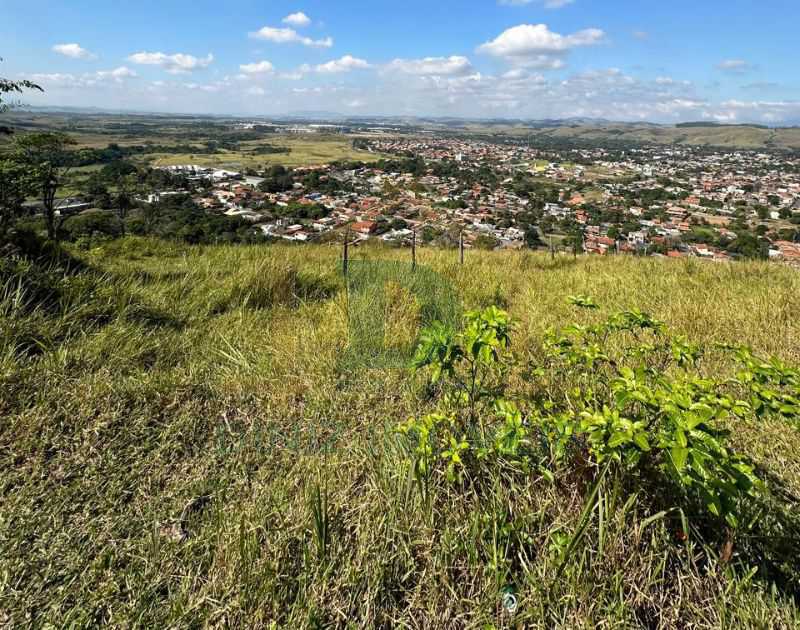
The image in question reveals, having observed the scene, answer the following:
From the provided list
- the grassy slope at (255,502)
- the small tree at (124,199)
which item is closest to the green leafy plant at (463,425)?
the grassy slope at (255,502)

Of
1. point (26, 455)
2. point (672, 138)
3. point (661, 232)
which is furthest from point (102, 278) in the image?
point (672, 138)

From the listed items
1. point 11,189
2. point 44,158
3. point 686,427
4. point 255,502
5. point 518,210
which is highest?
point 44,158

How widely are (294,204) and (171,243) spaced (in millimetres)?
9028

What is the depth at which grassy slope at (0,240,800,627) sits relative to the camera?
134 centimetres

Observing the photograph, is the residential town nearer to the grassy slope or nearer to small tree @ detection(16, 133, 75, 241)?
small tree @ detection(16, 133, 75, 241)

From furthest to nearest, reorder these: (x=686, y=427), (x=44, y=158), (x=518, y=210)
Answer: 1. (x=518, y=210)
2. (x=44, y=158)
3. (x=686, y=427)

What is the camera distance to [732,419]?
7.72 feet

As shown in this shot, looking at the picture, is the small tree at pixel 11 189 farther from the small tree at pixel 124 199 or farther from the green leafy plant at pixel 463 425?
the small tree at pixel 124 199

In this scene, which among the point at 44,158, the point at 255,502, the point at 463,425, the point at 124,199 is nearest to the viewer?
the point at 255,502

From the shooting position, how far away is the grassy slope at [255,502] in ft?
4.40

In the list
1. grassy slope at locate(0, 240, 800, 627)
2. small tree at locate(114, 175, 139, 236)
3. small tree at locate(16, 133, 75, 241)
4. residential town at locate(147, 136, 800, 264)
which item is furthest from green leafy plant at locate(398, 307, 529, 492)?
small tree at locate(114, 175, 139, 236)

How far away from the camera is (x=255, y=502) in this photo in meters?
1.75

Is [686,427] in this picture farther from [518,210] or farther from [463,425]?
[518,210]

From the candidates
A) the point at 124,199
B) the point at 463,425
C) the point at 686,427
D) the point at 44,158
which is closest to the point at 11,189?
the point at 44,158
